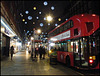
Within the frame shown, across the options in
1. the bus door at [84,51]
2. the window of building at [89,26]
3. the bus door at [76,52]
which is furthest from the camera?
the bus door at [76,52]

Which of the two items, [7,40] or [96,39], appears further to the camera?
[7,40]

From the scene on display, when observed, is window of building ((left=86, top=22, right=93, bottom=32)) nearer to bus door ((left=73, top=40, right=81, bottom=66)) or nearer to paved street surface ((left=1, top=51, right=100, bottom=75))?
bus door ((left=73, top=40, right=81, bottom=66))

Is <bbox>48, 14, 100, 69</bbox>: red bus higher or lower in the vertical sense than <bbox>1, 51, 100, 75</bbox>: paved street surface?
higher

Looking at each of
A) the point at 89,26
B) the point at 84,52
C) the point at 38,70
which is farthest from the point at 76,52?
the point at 38,70

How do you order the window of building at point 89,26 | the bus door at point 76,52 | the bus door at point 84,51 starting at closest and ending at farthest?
the bus door at point 84,51 < the window of building at point 89,26 < the bus door at point 76,52

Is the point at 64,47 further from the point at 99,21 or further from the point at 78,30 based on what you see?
the point at 99,21

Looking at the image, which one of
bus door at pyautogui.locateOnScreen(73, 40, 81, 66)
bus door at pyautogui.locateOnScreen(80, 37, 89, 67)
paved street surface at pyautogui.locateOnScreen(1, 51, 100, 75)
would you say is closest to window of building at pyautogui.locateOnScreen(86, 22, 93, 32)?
bus door at pyautogui.locateOnScreen(80, 37, 89, 67)

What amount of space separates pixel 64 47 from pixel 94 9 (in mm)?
22081

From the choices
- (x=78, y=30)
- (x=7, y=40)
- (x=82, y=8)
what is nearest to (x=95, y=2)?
(x=82, y=8)

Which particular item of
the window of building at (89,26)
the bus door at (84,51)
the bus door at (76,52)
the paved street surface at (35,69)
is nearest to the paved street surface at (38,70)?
the paved street surface at (35,69)

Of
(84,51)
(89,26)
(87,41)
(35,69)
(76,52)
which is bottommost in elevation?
(35,69)

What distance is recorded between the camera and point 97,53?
342 inches

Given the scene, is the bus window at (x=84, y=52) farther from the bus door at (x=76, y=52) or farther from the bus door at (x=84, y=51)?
the bus door at (x=76, y=52)

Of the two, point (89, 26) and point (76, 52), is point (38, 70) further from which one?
point (89, 26)
